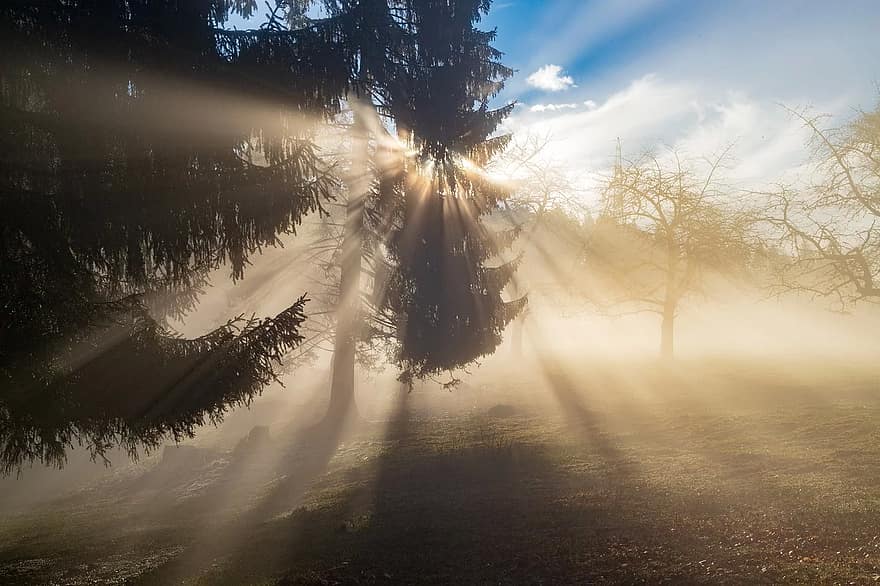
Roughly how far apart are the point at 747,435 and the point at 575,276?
14.5 metres

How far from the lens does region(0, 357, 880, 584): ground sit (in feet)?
20.5

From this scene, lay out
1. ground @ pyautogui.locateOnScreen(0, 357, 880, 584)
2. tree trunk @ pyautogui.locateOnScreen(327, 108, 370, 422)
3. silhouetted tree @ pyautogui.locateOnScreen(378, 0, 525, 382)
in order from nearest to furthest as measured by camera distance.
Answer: ground @ pyautogui.locateOnScreen(0, 357, 880, 584), silhouetted tree @ pyautogui.locateOnScreen(378, 0, 525, 382), tree trunk @ pyautogui.locateOnScreen(327, 108, 370, 422)

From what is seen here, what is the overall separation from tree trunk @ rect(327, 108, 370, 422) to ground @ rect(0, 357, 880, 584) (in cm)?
109

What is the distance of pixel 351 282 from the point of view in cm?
1488

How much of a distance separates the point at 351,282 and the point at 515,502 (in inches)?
325

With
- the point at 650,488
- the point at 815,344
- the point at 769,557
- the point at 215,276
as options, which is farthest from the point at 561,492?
the point at 815,344

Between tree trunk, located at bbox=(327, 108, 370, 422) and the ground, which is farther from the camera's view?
tree trunk, located at bbox=(327, 108, 370, 422)

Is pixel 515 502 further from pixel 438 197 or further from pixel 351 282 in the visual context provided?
pixel 351 282

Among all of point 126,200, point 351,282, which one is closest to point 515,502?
point 126,200

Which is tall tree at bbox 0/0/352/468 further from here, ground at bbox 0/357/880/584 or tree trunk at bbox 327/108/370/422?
tree trunk at bbox 327/108/370/422

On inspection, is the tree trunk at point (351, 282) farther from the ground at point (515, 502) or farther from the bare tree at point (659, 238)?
the bare tree at point (659, 238)

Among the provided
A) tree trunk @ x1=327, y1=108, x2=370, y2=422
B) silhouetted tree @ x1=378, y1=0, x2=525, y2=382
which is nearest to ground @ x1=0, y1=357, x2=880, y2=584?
tree trunk @ x1=327, y1=108, x2=370, y2=422

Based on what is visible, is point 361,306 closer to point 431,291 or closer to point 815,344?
point 431,291

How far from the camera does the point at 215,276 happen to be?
17.4m
